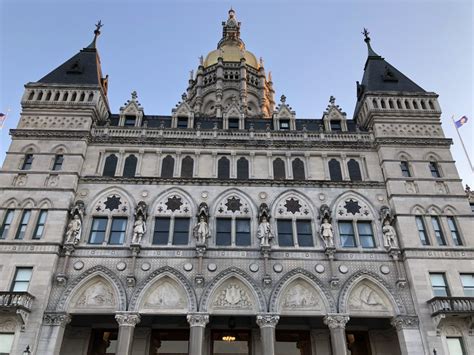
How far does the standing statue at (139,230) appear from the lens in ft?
80.4

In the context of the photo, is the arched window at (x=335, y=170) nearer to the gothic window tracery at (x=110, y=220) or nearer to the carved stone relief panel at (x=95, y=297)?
the gothic window tracery at (x=110, y=220)

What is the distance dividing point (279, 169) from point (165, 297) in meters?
11.8

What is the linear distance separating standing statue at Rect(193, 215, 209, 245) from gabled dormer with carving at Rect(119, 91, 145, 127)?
10.3m

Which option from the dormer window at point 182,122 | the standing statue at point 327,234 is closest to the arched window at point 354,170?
the standing statue at point 327,234

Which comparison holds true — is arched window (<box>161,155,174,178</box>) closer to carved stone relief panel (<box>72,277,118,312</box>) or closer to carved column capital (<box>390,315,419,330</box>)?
carved stone relief panel (<box>72,277,118,312</box>)

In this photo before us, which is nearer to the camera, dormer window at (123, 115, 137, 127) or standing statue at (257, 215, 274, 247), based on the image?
standing statue at (257, 215, 274, 247)

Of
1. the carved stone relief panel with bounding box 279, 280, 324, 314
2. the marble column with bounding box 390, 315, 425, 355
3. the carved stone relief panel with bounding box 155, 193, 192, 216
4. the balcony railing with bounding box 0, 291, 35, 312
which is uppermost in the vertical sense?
the carved stone relief panel with bounding box 155, 193, 192, 216

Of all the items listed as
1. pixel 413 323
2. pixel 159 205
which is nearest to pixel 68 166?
pixel 159 205

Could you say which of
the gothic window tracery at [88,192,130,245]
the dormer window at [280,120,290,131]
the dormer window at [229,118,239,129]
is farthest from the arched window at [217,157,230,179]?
the gothic window tracery at [88,192,130,245]

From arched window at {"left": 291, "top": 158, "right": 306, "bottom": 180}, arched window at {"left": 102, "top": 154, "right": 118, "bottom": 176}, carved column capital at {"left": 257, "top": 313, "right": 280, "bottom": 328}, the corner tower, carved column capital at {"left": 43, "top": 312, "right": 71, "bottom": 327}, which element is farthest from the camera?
the corner tower

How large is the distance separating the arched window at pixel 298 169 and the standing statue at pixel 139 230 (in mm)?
10951

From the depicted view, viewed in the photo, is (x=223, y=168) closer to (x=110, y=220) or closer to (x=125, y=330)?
(x=110, y=220)

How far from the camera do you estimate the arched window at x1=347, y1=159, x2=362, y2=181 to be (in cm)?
2848

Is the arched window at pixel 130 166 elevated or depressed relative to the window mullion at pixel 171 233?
elevated
